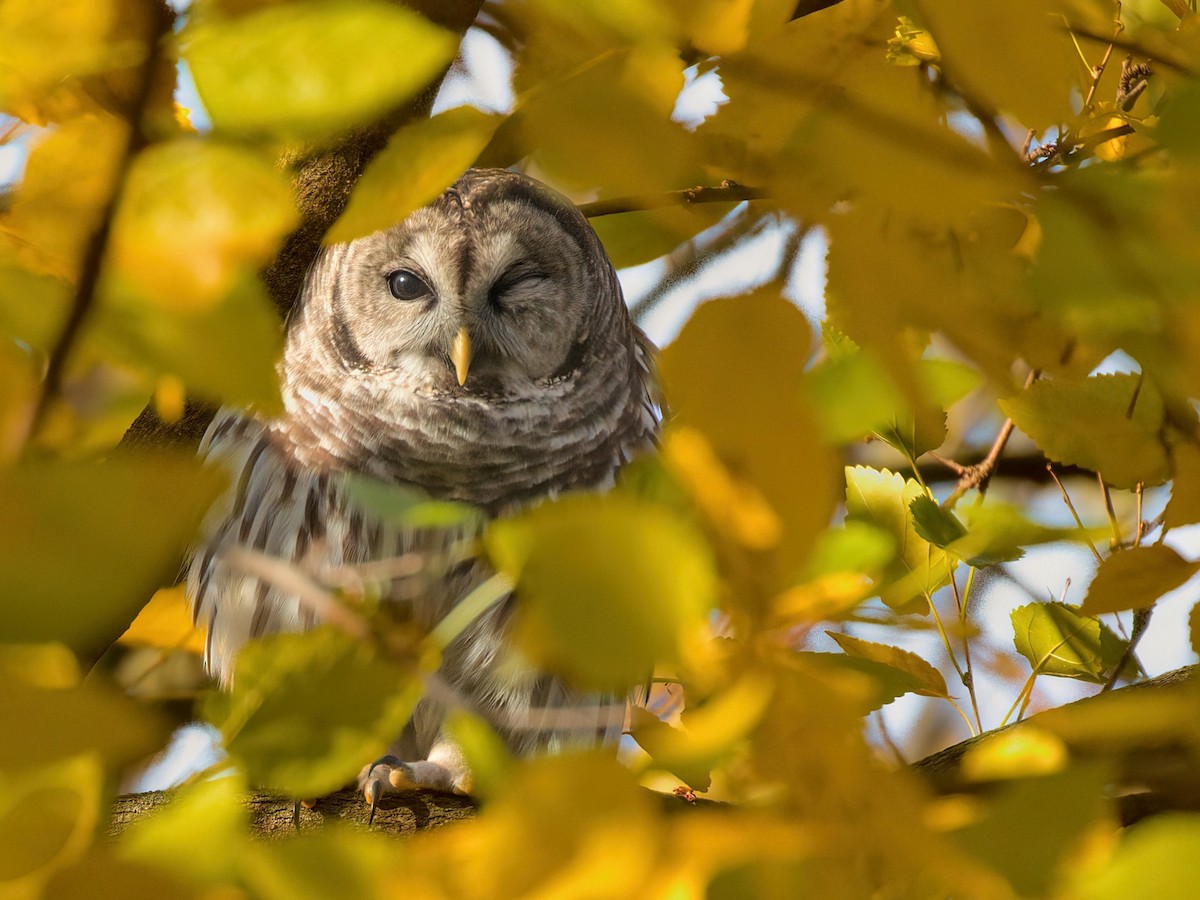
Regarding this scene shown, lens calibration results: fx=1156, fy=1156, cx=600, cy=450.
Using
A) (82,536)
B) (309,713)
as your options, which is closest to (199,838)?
(309,713)

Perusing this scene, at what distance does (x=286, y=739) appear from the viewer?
0.41m

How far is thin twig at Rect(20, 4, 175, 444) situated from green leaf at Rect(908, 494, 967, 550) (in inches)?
22.5

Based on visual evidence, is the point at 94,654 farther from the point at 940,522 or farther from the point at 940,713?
the point at 940,713

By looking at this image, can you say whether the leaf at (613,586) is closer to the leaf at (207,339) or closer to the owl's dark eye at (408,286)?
the leaf at (207,339)

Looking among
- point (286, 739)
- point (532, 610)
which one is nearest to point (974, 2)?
point (532, 610)

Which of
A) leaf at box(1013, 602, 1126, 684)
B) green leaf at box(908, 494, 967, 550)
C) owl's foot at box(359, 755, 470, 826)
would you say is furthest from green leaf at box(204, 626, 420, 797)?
owl's foot at box(359, 755, 470, 826)

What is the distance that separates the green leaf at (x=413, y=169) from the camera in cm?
39

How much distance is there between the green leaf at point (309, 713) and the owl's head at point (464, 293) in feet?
4.89

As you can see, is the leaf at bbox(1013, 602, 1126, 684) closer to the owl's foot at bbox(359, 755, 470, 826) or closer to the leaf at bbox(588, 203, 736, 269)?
the leaf at bbox(588, 203, 736, 269)

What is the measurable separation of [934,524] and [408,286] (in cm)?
137

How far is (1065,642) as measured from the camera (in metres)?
0.99

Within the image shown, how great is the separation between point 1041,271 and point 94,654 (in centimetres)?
87

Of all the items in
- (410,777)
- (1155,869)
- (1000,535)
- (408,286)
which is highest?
(1155,869)

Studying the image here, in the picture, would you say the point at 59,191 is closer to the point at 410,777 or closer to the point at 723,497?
the point at 723,497
